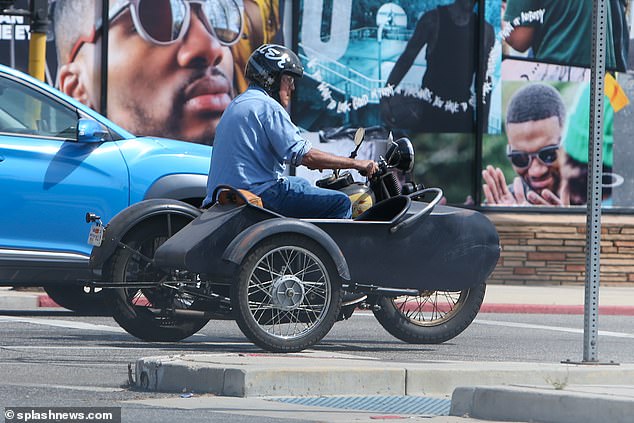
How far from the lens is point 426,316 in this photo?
1020cm

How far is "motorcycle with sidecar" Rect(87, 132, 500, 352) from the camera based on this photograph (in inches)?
355

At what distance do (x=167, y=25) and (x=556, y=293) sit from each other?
564cm

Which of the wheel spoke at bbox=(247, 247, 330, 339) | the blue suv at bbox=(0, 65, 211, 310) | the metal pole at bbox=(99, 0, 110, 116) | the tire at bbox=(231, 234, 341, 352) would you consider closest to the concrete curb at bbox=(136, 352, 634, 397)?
the tire at bbox=(231, 234, 341, 352)

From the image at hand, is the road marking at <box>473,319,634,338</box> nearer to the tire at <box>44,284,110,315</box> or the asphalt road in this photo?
the asphalt road

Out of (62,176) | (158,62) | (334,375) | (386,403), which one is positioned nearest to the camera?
(386,403)

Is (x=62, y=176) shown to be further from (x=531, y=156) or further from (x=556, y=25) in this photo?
(x=556, y=25)

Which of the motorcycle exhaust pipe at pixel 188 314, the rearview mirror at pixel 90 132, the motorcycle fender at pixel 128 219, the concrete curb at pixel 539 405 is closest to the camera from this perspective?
the concrete curb at pixel 539 405

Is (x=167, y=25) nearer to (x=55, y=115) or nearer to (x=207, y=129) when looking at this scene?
(x=207, y=129)

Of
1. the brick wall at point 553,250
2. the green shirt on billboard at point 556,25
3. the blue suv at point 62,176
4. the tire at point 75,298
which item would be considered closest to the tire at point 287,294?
the blue suv at point 62,176

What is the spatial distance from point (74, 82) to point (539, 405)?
12050mm

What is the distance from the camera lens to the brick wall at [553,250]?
1852 centimetres

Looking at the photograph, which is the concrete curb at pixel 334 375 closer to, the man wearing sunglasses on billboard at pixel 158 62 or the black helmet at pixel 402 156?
the black helmet at pixel 402 156

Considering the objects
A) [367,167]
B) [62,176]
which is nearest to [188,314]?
[367,167]

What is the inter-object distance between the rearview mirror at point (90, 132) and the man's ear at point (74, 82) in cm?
690
